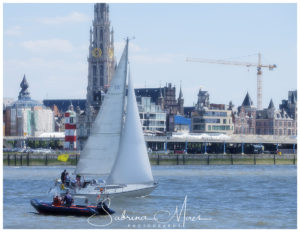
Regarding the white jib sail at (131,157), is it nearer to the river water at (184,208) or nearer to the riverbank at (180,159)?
the river water at (184,208)

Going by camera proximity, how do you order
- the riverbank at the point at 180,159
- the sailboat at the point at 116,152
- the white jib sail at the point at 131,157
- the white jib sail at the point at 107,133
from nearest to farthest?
1. the white jib sail at the point at 131,157
2. the sailboat at the point at 116,152
3. the white jib sail at the point at 107,133
4. the riverbank at the point at 180,159

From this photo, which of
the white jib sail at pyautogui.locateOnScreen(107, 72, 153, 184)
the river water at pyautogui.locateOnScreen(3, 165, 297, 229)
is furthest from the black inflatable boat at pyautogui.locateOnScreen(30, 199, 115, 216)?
the white jib sail at pyautogui.locateOnScreen(107, 72, 153, 184)

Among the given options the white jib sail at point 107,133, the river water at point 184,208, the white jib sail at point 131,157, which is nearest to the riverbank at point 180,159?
the river water at point 184,208

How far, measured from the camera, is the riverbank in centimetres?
13273

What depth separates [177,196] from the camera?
66.2 metres

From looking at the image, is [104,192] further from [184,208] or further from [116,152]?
[184,208]

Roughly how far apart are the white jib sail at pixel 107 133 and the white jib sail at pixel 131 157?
57 cm

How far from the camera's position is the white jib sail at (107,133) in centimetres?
5775

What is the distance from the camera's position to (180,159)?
143750 millimetres

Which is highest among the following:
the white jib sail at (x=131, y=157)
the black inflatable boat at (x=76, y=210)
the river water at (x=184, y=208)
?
the white jib sail at (x=131, y=157)

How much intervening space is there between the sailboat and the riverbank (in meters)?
73.6

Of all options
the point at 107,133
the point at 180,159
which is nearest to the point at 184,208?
the point at 107,133

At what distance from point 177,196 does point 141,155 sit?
941 cm

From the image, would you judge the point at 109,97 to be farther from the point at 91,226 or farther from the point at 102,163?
the point at 91,226
